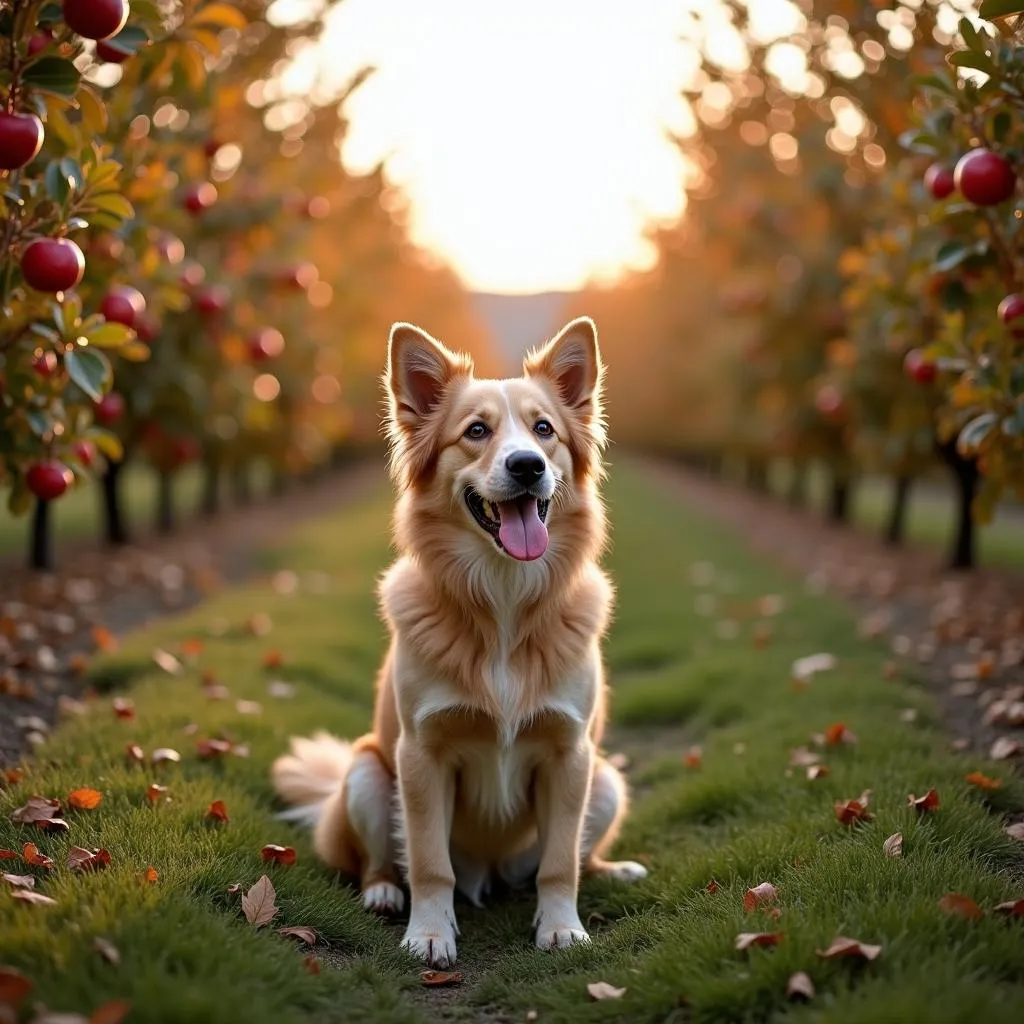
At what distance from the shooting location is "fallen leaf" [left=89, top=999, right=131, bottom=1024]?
2.72m

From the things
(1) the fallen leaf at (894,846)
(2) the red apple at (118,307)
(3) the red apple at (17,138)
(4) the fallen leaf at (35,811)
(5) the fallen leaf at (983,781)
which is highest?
(3) the red apple at (17,138)

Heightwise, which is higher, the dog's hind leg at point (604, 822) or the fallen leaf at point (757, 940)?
the fallen leaf at point (757, 940)

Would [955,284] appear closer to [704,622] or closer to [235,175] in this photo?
[704,622]

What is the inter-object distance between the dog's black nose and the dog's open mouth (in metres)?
0.12

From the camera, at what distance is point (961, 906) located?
3398mm

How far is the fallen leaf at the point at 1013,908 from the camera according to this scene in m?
3.43

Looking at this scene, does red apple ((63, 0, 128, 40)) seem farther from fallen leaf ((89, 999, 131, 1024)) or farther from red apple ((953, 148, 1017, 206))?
red apple ((953, 148, 1017, 206))

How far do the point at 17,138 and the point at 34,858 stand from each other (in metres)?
2.56

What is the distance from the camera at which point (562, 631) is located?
4.34m

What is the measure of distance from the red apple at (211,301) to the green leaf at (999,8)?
257 inches

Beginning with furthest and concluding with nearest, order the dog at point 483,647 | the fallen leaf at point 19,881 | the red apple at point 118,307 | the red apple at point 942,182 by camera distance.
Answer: the red apple at point 118,307, the red apple at point 942,182, the dog at point 483,647, the fallen leaf at point 19,881

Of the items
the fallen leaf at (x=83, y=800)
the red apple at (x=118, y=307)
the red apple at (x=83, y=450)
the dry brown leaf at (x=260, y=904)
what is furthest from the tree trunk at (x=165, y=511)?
the dry brown leaf at (x=260, y=904)

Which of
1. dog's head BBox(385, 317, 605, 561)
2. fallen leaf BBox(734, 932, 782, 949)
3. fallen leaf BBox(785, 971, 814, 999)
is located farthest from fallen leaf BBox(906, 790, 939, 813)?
dog's head BBox(385, 317, 605, 561)

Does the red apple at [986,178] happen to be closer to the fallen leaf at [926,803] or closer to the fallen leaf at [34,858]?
the fallen leaf at [926,803]
